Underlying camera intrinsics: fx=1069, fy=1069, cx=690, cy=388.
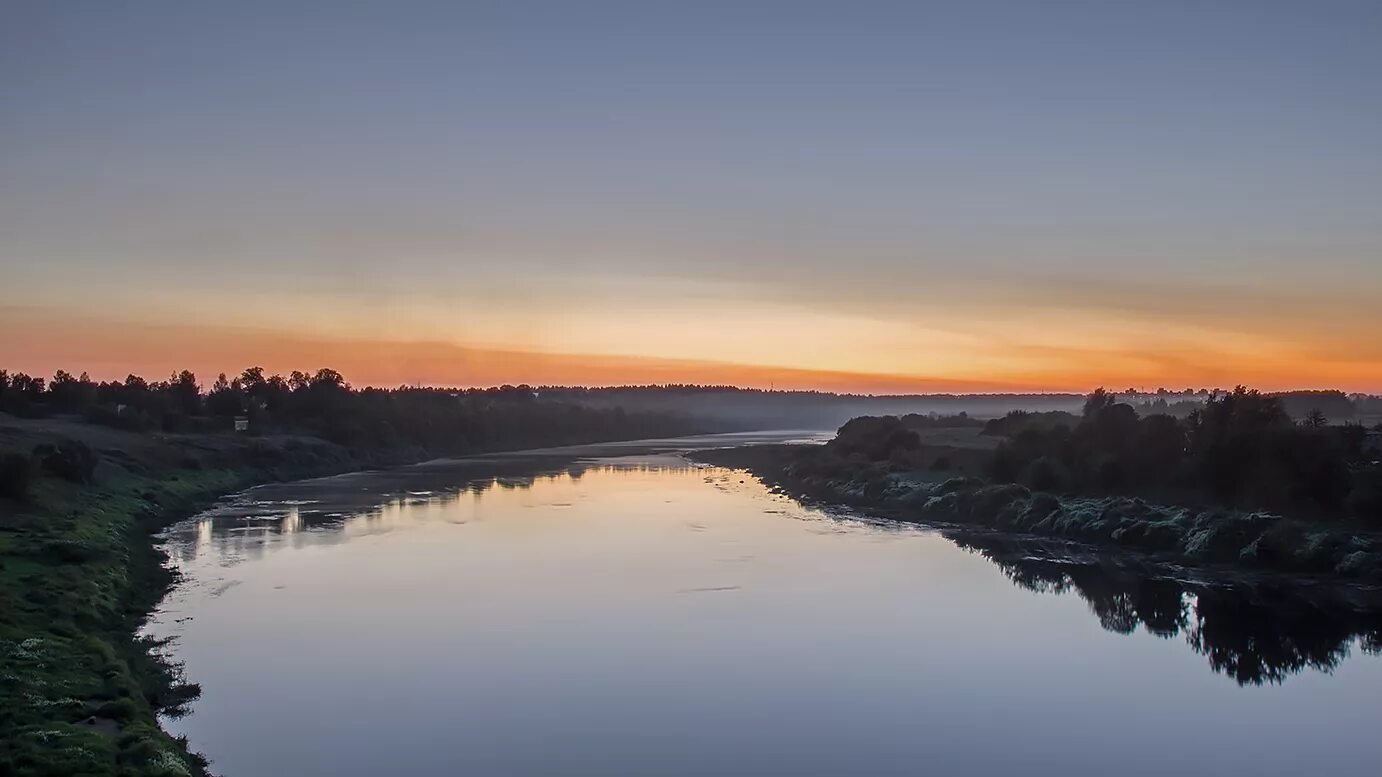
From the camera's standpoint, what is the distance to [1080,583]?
30.9 m

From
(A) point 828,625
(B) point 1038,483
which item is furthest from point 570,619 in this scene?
(B) point 1038,483

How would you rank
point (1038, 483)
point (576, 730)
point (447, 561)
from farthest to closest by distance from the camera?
point (1038, 483), point (447, 561), point (576, 730)

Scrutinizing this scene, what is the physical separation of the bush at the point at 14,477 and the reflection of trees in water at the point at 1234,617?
33.3 metres

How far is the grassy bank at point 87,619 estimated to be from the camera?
12992mm

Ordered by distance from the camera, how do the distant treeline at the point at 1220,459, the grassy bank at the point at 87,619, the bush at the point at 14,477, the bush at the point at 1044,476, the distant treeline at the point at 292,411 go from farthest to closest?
1. the distant treeline at the point at 292,411
2. the bush at the point at 1044,476
3. the bush at the point at 14,477
4. the distant treeline at the point at 1220,459
5. the grassy bank at the point at 87,619

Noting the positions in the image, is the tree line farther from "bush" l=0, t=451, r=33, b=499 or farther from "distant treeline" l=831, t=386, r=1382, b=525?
"bush" l=0, t=451, r=33, b=499

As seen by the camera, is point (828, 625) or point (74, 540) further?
point (74, 540)

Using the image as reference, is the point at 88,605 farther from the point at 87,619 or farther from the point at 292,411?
the point at 292,411

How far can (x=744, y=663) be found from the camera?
2097cm

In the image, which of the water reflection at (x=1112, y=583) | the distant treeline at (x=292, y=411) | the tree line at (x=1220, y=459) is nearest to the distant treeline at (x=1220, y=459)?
the tree line at (x=1220, y=459)

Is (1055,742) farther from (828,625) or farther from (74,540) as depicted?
(74,540)

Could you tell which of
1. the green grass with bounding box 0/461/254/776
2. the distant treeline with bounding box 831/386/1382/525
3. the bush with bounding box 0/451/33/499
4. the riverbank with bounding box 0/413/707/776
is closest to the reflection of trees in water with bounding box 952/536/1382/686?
the distant treeline with bounding box 831/386/1382/525

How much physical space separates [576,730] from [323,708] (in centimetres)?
444

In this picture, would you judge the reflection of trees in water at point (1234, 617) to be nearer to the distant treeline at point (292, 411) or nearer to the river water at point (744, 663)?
the river water at point (744, 663)
